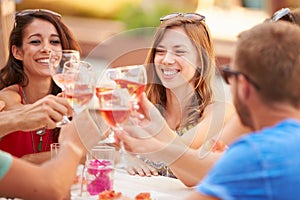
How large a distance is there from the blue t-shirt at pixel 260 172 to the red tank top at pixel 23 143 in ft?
5.68

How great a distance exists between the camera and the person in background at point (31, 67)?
324 centimetres

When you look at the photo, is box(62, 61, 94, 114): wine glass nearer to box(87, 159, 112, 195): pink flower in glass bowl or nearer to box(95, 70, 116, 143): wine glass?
box(95, 70, 116, 143): wine glass

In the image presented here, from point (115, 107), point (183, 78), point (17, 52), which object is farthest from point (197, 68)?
point (115, 107)

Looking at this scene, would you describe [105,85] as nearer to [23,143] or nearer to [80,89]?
[80,89]

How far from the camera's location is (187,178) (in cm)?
273

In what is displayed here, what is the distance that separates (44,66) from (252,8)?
7776mm

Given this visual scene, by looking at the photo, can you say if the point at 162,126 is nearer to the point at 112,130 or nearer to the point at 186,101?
the point at 112,130

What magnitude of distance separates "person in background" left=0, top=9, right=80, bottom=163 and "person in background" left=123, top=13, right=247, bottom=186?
48cm

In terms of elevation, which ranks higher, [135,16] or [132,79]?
[132,79]

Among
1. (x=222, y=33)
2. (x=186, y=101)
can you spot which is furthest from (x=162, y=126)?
(x=222, y=33)

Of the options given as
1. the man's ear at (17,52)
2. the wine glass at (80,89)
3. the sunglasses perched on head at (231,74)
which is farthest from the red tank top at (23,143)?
the sunglasses perched on head at (231,74)

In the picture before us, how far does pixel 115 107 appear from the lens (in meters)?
2.13

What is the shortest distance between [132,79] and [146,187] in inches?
28.7

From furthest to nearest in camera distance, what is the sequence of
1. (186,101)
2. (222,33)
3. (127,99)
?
1. (222,33)
2. (186,101)
3. (127,99)
